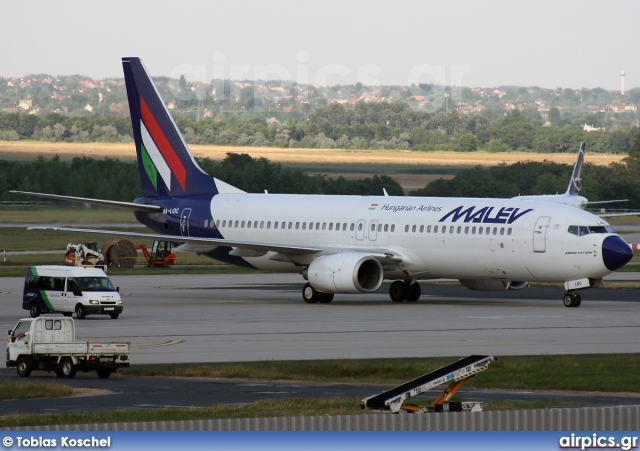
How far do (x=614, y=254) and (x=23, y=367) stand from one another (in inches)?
986

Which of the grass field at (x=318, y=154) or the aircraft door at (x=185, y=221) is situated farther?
the grass field at (x=318, y=154)

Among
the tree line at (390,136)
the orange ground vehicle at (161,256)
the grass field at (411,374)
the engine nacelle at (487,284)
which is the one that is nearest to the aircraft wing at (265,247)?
the engine nacelle at (487,284)

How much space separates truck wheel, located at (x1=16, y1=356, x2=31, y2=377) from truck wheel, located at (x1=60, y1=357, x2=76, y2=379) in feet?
2.50

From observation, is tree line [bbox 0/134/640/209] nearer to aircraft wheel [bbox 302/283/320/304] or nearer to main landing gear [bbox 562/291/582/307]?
aircraft wheel [bbox 302/283/320/304]

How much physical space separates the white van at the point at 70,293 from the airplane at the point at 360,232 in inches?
156

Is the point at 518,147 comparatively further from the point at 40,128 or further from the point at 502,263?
the point at 502,263

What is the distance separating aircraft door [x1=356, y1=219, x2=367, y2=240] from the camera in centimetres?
5125

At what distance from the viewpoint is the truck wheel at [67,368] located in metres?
27.9

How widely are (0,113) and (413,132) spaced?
7088 cm

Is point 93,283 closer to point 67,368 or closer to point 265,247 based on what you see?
point 265,247

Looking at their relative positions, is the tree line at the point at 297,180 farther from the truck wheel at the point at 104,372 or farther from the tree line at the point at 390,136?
the truck wheel at the point at 104,372

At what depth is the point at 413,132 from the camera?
198875 mm

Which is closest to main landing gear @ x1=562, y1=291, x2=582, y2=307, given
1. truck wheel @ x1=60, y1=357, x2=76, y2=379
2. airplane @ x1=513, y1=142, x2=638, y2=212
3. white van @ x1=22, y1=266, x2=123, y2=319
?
white van @ x1=22, y1=266, x2=123, y2=319

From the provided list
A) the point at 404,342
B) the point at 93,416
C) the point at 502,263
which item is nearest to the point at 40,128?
the point at 502,263
